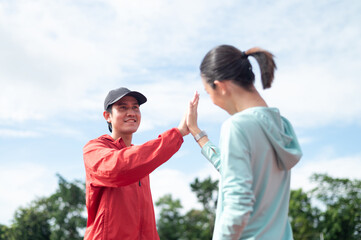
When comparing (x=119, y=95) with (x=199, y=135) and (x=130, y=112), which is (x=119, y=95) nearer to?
(x=130, y=112)

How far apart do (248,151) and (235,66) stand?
2.00 feet

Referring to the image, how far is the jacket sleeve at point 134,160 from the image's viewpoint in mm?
3648

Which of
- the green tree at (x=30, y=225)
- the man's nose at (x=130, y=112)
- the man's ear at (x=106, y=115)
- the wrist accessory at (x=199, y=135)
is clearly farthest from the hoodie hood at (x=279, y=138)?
the green tree at (x=30, y=225)

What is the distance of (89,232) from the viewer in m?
3.95

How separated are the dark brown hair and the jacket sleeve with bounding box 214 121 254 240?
373 millimetres

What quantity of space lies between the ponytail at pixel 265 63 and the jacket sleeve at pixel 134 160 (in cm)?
118

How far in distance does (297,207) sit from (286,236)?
135ft

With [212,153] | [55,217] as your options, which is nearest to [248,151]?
[212,153]

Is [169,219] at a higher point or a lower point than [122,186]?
higher

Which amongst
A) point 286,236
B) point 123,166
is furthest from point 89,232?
point 286,236

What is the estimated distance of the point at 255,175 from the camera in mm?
2604

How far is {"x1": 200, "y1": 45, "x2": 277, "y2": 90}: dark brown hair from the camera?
275cm

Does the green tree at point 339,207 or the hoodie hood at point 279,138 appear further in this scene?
the green tree at point 339,207

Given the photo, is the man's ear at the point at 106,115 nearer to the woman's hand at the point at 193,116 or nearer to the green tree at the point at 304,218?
the woman's hand at the point at 193,116
